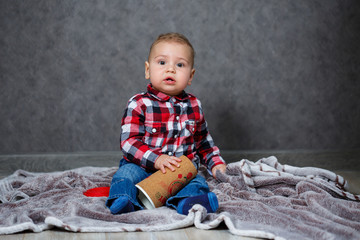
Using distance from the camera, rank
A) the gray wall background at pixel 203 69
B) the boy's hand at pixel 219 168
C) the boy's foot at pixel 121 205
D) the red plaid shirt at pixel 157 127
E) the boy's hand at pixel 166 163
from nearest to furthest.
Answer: the boy's foot at pixel 121 205, the boy's hand at pixel 166 163, the red plaid shirt at pixel 157 127, the boy's hand at pixel 219 168, the gray wall background at pixel 203 69

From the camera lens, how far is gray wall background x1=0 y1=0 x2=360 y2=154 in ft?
5.97

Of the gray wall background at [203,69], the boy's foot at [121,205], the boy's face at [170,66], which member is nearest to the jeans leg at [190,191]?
the boy's foot at [121,205]

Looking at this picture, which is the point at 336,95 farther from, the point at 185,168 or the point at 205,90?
the point at 185,168

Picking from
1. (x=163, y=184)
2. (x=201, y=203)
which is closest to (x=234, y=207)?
(x=201, y=203)

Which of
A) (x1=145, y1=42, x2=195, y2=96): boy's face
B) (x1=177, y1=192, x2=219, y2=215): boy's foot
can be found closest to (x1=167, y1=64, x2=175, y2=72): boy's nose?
(x1=145, y1=42, x2=195, y2=96): boy's face

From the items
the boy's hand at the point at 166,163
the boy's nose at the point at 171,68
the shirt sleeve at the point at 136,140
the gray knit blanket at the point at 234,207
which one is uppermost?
the boy's nose at the point at 171,68

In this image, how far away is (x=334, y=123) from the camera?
1959mm

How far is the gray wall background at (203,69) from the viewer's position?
1.82 m

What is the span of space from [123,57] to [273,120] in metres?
0.81

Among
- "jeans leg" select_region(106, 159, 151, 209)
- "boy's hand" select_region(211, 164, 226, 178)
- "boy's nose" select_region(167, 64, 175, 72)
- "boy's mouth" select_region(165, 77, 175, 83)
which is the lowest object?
"boy's hand" select_region(211, 164, 226, 178)

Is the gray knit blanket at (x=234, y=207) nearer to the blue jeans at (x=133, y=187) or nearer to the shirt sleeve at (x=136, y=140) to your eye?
the blue jeans at (x=133, y=187)

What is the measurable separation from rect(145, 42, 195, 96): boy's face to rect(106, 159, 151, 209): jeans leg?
30cm

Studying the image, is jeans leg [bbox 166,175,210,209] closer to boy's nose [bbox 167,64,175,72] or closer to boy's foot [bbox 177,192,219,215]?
boy's foot [bbox 177,192,219,215]

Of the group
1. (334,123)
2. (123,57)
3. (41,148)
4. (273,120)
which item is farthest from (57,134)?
(334,123)
